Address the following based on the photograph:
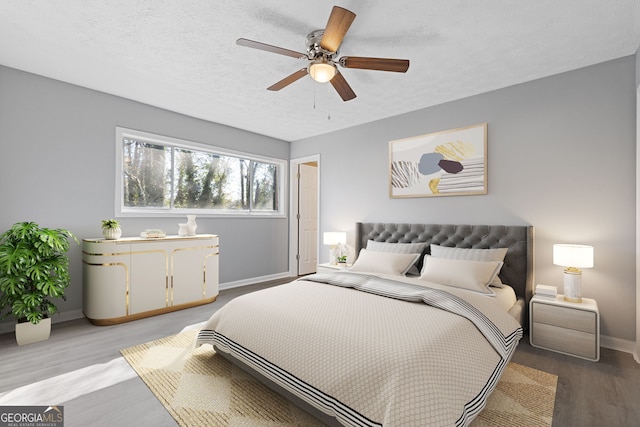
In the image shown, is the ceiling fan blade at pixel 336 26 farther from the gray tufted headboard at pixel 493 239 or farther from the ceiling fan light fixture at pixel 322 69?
the gray tufted headboard at pixel 493 239

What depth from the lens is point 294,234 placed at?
5.77 meters

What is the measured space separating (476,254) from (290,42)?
8.97ft

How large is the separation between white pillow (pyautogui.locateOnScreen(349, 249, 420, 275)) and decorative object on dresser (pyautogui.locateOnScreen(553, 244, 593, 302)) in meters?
1.33

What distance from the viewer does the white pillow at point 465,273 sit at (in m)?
2.82

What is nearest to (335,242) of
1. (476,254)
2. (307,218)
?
(307,218)

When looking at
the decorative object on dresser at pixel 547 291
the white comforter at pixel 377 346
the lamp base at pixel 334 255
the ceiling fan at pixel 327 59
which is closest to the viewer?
the white comforter at pixel 377 346

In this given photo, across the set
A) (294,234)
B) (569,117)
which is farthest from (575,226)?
(294,234)

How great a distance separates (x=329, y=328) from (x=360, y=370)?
1.17ft

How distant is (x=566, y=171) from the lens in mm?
2955

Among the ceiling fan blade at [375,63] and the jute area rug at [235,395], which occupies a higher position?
the ceiling fan blade at [375,63]

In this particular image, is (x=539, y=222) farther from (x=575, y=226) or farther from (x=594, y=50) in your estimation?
(x=594, y=50)

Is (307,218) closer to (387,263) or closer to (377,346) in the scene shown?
(387,263)

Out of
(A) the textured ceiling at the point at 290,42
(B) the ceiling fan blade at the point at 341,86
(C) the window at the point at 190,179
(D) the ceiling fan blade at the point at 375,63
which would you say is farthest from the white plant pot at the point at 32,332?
(D) the ceiling fan blade at the point at 375,63

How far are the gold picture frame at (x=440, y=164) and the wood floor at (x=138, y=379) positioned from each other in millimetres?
1786
